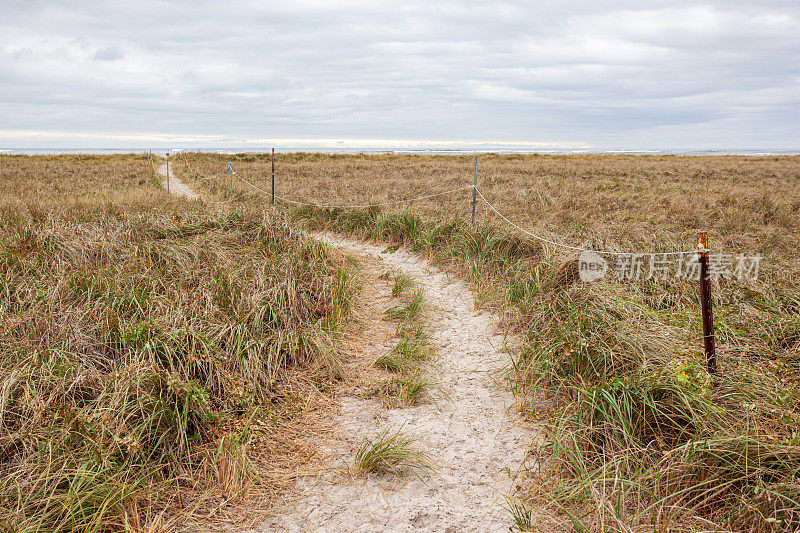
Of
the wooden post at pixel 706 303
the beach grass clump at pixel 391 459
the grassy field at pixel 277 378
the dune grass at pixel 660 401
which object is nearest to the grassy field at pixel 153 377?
the grassy field at pixel 277 378

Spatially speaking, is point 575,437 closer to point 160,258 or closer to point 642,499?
point 642,499

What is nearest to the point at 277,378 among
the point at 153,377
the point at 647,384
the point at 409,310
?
the point at 153,377

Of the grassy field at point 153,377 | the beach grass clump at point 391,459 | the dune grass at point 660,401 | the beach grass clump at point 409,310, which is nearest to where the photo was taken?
the dune grass at point 660,401

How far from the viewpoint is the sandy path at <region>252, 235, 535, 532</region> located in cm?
263

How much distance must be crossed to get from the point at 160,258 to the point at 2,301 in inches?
58.5

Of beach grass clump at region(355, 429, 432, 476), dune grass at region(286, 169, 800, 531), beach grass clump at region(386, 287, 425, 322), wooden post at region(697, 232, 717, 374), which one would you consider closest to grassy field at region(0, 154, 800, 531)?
dune grass at region(286, 169, 800, 531)

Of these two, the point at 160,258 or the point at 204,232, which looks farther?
the point at 204,232

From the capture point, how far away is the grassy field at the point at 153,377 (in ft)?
8.47

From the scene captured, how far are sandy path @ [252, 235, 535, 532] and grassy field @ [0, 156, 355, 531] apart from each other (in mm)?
285

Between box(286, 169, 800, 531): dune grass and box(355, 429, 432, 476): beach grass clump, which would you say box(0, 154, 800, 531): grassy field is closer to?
box(286, 169, 800, 531): dune grass

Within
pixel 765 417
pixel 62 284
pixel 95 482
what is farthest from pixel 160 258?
pixel 765 417

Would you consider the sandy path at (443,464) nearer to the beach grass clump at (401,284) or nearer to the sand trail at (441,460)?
the sand trail at (441,460)

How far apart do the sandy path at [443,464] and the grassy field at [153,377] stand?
0.28 metres

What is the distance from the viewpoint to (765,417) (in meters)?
2.88
